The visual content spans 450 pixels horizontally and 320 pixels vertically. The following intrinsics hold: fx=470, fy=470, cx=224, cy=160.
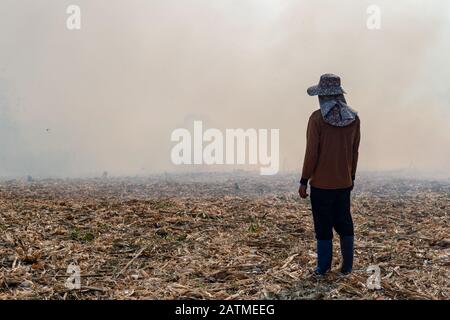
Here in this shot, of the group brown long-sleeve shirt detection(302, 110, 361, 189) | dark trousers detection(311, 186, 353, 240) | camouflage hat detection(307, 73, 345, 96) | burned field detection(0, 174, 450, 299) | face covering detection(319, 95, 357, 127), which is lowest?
burned field detection(0, 174, 450, 299)

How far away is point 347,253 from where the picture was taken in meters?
6.06

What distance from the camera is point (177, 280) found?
5973 millimetres

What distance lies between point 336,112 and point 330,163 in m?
0.65

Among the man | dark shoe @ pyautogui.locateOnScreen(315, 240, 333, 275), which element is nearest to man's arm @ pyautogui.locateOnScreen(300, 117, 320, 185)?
the man

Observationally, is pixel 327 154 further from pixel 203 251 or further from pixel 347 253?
pixel 203 251

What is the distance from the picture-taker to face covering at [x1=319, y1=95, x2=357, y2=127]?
5887mm

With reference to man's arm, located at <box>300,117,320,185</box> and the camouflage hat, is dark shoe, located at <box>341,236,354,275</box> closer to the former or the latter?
man's arm, located at <box>300,117,320,185</box>

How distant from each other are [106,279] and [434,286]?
4059 mm

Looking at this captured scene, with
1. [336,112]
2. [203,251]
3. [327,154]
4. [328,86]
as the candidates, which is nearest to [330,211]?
[327,154]

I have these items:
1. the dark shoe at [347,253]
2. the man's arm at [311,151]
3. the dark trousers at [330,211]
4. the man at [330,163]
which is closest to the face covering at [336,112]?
the man at [330,163]

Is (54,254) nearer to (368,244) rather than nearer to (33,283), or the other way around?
(33,283)

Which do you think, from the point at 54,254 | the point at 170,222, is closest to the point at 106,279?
the point at 54,254

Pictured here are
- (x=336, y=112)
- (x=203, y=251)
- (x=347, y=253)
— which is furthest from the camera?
(x=203, y=251)

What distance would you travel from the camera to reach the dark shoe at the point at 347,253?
6035mm
